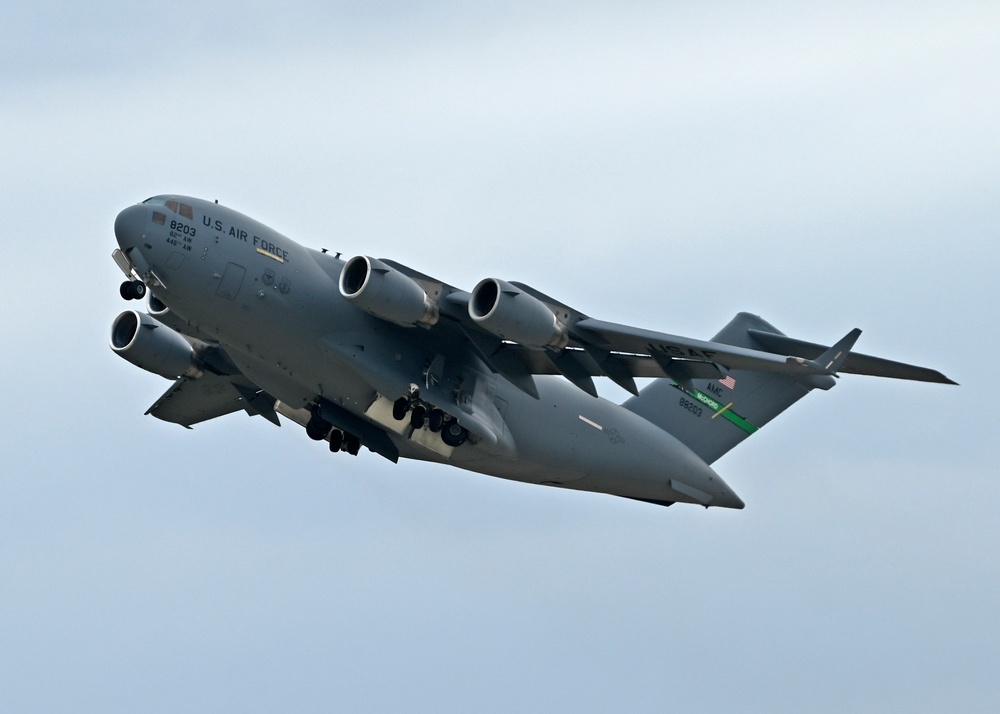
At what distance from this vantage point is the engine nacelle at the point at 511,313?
1866 centimetres

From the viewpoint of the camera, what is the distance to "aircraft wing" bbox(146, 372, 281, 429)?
23.0m

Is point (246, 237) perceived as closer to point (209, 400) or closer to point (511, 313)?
point (511, 313)

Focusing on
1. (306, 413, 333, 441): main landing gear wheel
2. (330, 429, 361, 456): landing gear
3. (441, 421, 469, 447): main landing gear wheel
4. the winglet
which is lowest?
(441, 421, 469, 447): main landing gear wheel

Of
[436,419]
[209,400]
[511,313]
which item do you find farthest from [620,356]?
[209,400]

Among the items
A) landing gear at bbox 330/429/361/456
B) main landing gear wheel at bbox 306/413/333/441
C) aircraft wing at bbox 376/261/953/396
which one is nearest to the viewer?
aircraft wing at bbox 376/261/953/396

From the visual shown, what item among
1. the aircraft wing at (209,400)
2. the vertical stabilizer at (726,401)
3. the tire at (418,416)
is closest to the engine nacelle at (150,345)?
the aircraft wing at (209,400)

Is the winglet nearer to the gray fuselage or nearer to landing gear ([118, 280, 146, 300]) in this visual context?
the gray fuselage

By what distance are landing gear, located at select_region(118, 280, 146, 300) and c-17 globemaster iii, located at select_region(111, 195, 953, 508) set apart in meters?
0.02

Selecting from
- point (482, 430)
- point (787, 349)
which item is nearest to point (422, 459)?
point (482, 430)

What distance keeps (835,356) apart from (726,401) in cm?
516

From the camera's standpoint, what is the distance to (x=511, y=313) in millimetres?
18688

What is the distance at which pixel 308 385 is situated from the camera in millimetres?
20281

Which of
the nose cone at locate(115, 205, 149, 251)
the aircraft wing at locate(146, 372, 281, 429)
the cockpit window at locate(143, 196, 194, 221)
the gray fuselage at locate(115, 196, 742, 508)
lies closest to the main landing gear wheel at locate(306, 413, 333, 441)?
the gray fuselage at locate(115, 196, 742, 508)

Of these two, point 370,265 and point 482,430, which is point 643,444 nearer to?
point 482,430
